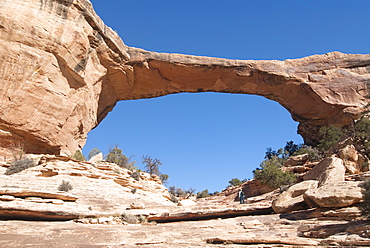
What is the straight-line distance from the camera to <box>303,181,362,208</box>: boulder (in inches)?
307

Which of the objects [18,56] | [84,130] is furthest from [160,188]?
[18,56]

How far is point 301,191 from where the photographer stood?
33.4ft

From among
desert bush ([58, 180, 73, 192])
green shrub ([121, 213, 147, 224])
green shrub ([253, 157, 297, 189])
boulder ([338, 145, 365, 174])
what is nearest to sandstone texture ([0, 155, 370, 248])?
green shrub ([121, 213, 147, 224])

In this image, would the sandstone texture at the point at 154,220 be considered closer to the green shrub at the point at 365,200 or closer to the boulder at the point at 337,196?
the boulder at the point at 337,196

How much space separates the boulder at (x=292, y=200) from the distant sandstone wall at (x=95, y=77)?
12.0 m

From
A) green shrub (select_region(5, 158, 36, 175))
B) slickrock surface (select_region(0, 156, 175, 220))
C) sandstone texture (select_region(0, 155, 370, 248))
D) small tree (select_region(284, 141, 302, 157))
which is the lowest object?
sandstone texture (select_region(0, 155, 370, 248))

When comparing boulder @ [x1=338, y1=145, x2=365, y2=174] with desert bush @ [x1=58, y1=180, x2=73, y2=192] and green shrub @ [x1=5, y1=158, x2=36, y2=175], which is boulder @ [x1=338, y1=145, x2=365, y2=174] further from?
green shrub @ [x1=5, y1=158, x2=36, y2=175]

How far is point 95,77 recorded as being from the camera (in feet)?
64.8

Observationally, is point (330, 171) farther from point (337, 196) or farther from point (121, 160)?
point (121, 160)

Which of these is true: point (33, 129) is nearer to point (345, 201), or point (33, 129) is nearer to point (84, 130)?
point (84, 130)

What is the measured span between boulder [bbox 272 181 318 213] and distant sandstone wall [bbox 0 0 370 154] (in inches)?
473

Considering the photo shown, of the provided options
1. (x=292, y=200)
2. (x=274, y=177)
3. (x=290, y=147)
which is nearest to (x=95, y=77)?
(x=274, y=177)

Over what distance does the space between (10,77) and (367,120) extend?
20390mm

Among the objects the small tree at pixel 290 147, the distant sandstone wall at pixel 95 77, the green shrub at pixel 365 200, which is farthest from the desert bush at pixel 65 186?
the small tree at pixel 290 147
